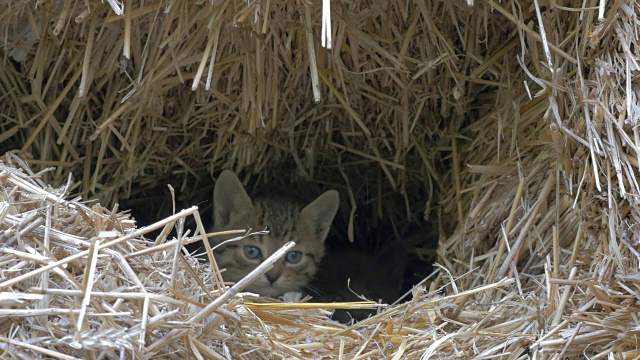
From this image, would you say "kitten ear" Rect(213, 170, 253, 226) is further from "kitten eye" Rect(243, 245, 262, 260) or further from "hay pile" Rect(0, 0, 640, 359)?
"kitten eye" Rect(243, 245, 262, 260)

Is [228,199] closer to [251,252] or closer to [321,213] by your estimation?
[251,252]

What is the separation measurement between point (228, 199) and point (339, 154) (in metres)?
0.74

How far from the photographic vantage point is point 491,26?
386cm

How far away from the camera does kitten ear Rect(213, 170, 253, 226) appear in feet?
14.9

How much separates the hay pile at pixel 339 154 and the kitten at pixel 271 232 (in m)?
0.23

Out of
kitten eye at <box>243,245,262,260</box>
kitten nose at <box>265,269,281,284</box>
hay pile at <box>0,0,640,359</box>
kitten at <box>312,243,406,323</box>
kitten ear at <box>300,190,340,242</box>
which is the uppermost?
hay pile at <box>0,0,640,359</box>

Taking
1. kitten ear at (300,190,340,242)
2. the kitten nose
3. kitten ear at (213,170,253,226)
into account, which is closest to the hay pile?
kitten ear at (213,170,253,226)

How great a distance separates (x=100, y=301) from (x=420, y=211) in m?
3.05

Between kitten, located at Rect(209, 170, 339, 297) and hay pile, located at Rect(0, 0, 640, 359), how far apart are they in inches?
8.9

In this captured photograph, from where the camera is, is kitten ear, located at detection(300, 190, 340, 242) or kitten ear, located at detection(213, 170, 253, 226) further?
kitten ear, located at detection(300, 190, 340, 242)

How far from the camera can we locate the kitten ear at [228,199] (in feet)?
14.9

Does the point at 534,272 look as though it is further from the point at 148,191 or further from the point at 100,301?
the point at 148,191

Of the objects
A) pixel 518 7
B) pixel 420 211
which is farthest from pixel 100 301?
pixel 420 211

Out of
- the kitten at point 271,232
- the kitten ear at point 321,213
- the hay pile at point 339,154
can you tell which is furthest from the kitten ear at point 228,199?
the kitten ear at point 321,213
